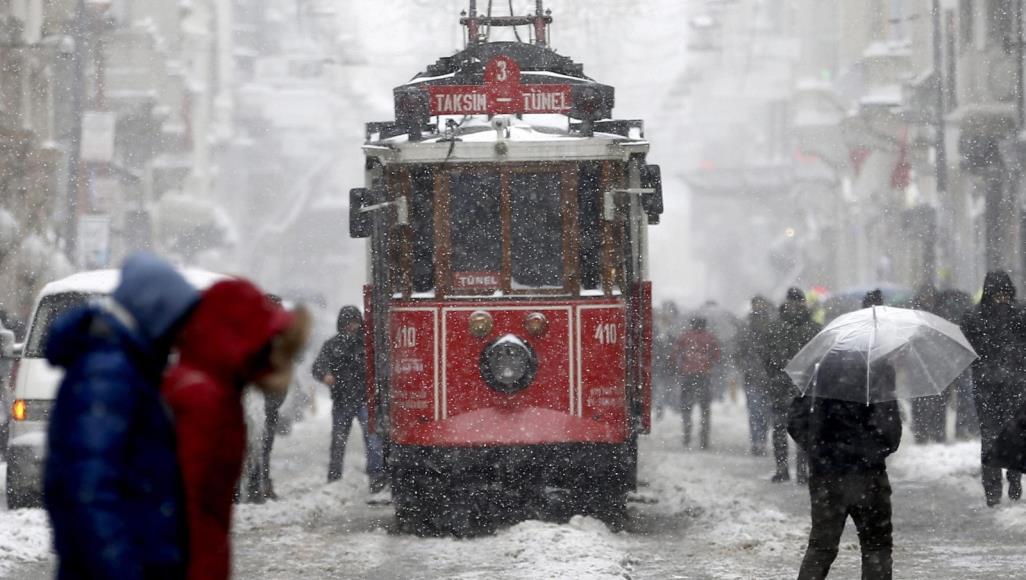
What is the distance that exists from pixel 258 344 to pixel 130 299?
31 cm

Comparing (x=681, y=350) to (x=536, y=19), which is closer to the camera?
(x=536, y=19)

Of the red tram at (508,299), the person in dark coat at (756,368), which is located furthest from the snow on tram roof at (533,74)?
the person in dark coat at (756,368)

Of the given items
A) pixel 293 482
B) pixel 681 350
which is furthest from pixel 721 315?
pixel 293 482

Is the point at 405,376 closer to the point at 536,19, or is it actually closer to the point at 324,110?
the point at 536,19

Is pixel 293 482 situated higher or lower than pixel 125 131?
lower

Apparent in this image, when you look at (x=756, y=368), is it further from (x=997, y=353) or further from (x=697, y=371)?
(x=997, y=353)

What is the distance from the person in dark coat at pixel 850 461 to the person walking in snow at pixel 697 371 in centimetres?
1346

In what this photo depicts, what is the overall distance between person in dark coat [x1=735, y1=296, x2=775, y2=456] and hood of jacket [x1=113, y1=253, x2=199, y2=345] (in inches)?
544

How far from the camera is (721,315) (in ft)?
93.3

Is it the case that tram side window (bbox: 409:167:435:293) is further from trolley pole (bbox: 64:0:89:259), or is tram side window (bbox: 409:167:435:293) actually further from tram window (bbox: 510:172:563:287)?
trolley pole (bbox: 64:0:89:259)

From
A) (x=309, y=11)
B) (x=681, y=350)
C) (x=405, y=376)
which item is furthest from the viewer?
(x=309, y=11)

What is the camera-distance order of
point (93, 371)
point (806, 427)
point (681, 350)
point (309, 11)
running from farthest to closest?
point (309, 11) < point (681, 350) < point (806, 427) < point (93, 371)

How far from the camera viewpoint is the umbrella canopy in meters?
8.38

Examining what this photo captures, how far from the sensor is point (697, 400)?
22.2m
